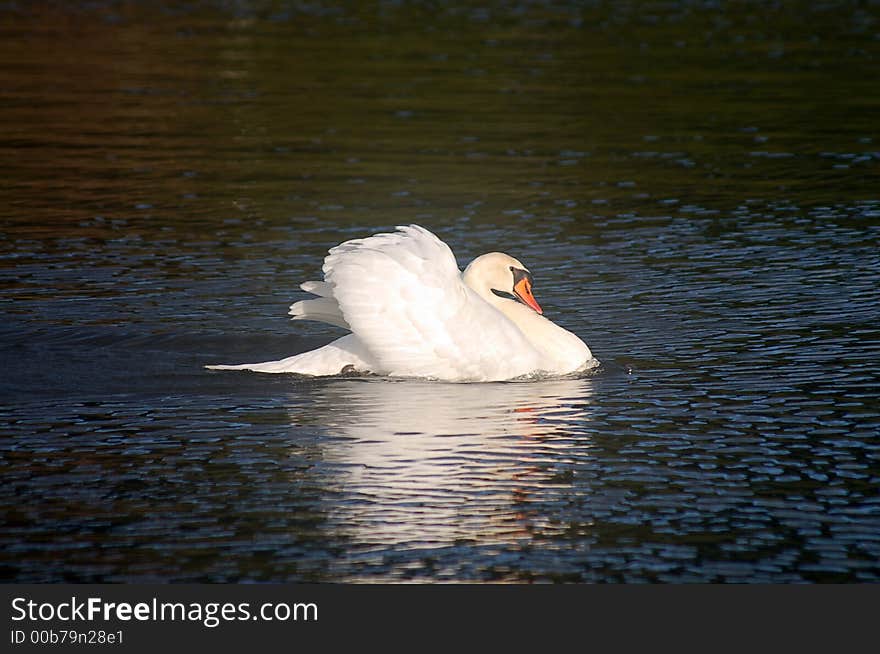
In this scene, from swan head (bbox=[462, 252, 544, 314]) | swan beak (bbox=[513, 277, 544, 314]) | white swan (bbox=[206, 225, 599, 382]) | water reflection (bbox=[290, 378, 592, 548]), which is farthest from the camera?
swan beak (bbox=[513, 277, 544, 314])

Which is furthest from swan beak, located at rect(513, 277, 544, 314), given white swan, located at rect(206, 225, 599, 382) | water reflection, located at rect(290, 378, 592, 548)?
water reflection, located at rect(290, 378, 592, 548)

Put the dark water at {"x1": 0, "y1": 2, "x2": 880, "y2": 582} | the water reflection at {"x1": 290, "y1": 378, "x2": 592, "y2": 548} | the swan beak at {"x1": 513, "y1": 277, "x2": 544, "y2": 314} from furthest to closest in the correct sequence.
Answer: the swan beak at {"x1": 513, "y1": 277, "x2": 544, "y2": 314}, the water reflection at {"x1": 290, "y1": 378, "x2": 592, "y2": 548}, the dark water at {"x1": 0, "y1": 2, "x2": 880, "y2": 582}

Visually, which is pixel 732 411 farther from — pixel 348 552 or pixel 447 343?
pixel 348 552

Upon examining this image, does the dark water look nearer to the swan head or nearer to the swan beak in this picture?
the swan beak

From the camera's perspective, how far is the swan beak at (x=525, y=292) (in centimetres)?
1400

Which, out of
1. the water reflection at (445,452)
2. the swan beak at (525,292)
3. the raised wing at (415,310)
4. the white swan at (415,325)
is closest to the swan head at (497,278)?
the swan beak at (525,292)

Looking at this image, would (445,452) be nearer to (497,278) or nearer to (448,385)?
(448,385)

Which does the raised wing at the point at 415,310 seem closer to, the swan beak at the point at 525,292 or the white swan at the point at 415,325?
the white swan at the point at 415,325

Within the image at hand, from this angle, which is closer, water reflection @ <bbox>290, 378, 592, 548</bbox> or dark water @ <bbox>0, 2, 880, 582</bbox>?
dark water @ <bbox>0, 2, 880, 582</bbox>

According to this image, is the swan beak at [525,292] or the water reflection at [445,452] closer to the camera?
the water reflection at [445,452]

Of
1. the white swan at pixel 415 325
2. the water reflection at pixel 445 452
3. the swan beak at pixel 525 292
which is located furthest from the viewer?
the swan beak at pixel 525 292

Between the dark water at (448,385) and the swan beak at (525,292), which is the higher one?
the swan beak at (525,292)

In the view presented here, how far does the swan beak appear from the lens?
1400cm

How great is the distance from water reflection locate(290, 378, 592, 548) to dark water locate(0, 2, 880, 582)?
0.11 ft
